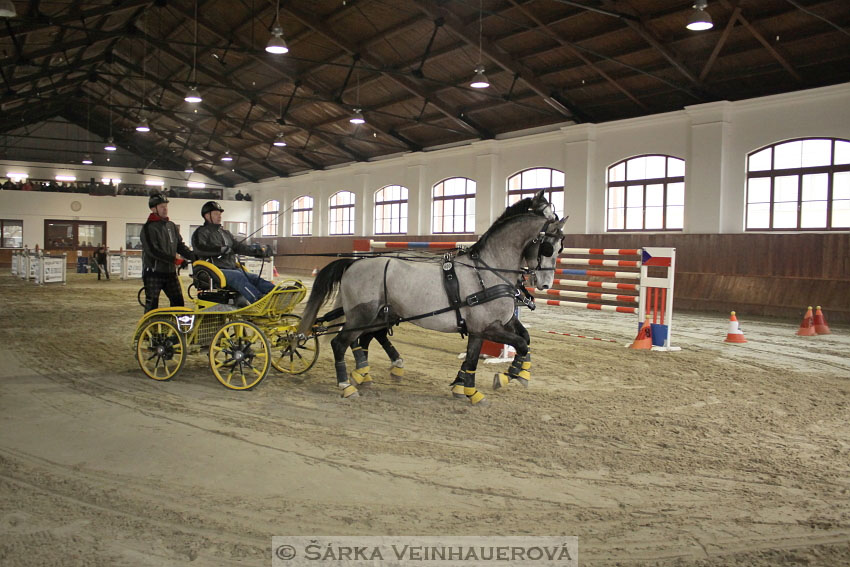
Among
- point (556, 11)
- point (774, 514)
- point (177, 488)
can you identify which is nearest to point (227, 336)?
point (177, 488)

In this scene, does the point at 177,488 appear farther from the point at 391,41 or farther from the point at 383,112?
the point at 383,112

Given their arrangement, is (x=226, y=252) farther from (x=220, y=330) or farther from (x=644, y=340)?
(x=644, y=340)

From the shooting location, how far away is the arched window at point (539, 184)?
16812mm

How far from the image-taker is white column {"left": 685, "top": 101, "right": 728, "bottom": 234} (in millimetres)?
13055

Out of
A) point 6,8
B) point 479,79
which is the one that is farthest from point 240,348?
point 479,79

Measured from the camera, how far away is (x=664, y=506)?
2.99 metres

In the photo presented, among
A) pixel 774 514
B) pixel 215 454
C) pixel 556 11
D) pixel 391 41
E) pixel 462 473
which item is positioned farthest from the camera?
pixel 391 41

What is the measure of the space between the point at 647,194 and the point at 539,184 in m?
3.45

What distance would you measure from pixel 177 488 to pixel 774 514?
2.93 meters

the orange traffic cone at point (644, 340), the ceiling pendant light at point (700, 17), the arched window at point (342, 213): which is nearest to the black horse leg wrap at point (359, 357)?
the orange traffic cone at point (644, 340)

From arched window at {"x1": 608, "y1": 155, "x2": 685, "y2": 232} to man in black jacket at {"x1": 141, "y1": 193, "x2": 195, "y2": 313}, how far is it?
455 inches

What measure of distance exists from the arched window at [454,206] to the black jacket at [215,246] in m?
14.1

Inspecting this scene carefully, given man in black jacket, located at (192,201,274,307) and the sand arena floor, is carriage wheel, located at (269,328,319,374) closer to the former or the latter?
the sand arena floor

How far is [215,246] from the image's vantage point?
568cm
